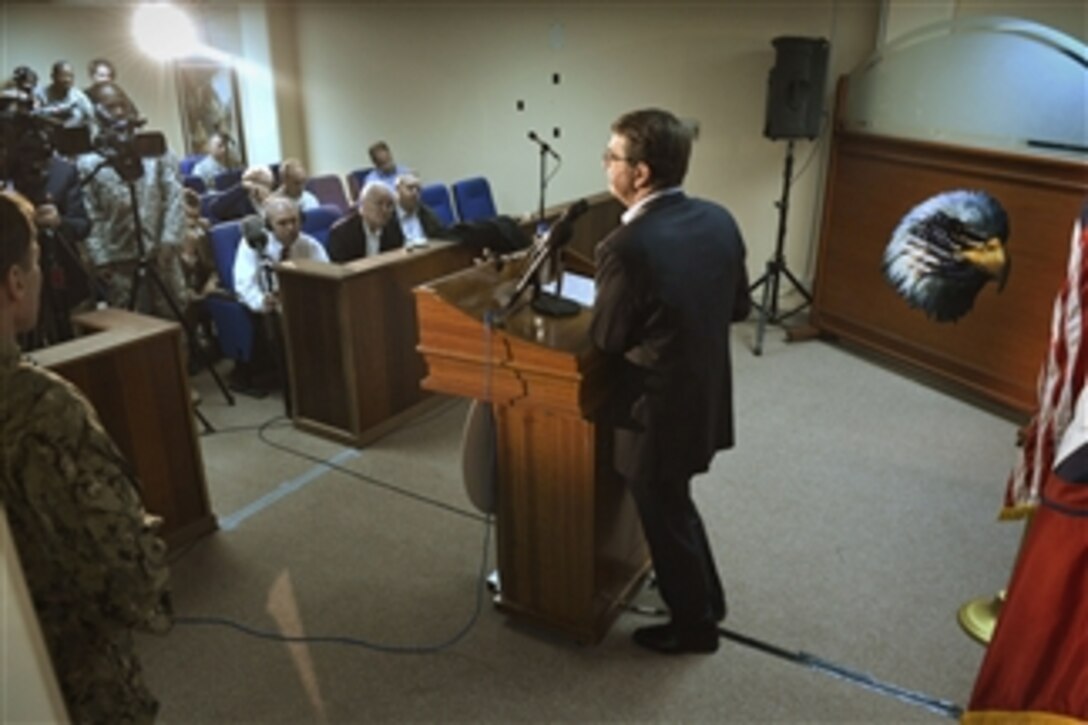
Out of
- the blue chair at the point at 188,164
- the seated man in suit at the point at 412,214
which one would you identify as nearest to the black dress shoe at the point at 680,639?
the seated man in suit at the point at 412,214

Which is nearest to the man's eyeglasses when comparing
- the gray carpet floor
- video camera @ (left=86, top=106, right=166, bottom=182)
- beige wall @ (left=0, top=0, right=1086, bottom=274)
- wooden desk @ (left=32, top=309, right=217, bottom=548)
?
the gray carpet floor

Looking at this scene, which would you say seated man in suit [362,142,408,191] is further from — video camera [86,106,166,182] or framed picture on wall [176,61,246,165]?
video camera [86,106,166,182]

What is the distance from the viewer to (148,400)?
9.10 feet

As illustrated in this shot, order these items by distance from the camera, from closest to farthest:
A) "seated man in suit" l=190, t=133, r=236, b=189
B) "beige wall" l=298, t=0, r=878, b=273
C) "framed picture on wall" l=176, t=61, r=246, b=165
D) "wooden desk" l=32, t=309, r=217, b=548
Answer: "wooden desk" l=32, t=309, r=217, b=548 → "beige wall" l=298, t=0, r=878, b=273 → "seated man in suit" l=190, t=133, r=236, b=189 → "framed picture on wall" l=176, t=61, r=246, b=165

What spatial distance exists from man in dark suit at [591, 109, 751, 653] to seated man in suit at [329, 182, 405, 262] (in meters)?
2.29

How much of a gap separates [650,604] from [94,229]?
131 inches

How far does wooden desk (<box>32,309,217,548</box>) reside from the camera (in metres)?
2.61

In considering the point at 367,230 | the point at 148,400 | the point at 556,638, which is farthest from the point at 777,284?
the point at 148,400

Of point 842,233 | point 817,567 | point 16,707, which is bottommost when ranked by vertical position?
point 817,567

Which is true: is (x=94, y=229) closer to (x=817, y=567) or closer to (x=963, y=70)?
(x=817, y=567)

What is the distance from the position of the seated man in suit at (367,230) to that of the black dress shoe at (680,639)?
98.4 inches

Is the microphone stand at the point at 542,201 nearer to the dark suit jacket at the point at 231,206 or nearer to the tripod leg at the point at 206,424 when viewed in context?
the tripod leg at the point at 206,424

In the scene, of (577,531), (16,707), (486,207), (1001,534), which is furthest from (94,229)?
(1001,534)

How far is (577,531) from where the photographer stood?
224 centimetres
